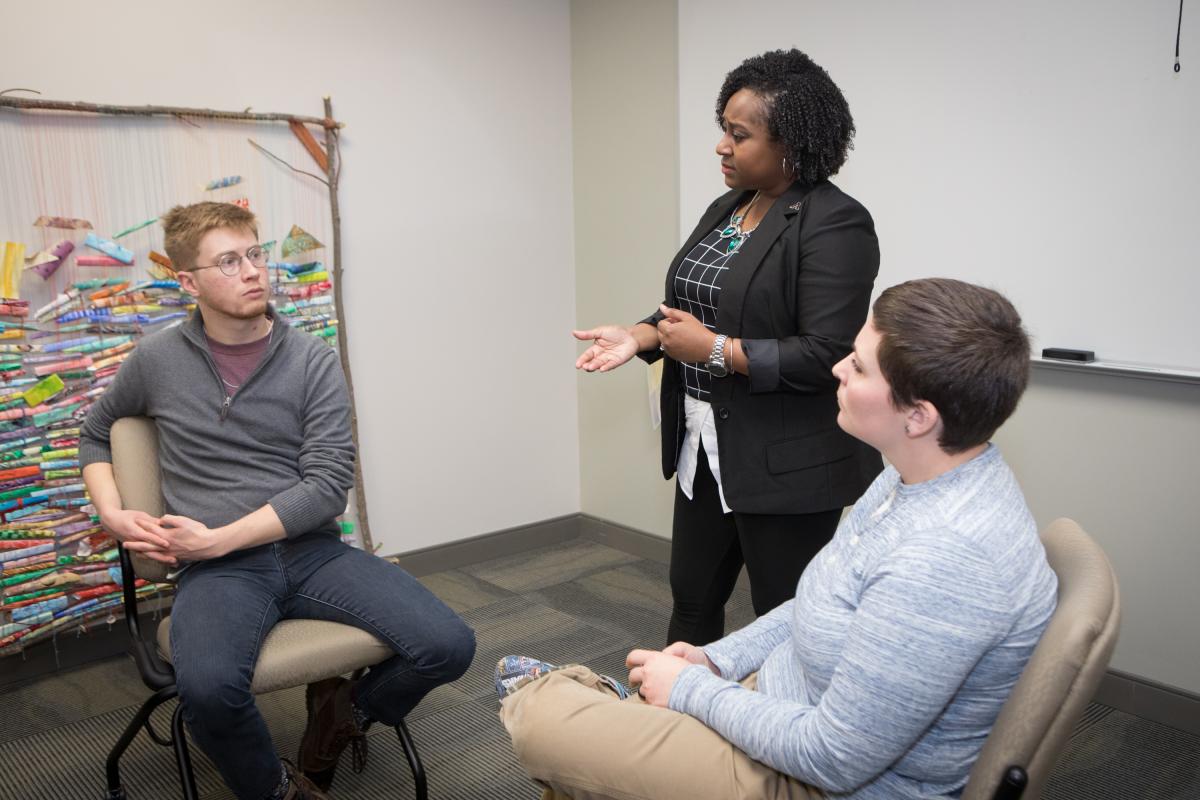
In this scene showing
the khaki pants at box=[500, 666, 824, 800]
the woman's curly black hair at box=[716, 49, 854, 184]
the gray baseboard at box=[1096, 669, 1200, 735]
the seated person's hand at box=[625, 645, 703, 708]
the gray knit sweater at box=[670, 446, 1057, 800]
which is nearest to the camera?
the gray knit sweater at box=[670, 446, 1057, 800]

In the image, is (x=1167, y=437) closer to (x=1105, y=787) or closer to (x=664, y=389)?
(x=1105, y=787)

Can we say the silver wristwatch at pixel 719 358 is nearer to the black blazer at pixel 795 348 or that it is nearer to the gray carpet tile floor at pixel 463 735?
the black blazer at pixel 795 348

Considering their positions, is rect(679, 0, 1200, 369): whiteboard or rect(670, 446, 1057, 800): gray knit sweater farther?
rect(679, 0, 1200, 369): whiteboard

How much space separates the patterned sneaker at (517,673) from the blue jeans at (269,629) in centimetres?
54

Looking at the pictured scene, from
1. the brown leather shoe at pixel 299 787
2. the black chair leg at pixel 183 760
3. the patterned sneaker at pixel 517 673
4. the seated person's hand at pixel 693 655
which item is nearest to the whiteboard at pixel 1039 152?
the seated person's hand at pixel 693 655

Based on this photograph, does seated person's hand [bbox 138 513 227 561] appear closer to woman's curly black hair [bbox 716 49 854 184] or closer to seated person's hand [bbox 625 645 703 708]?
seated person's hand [bbox 625 645 703 708]

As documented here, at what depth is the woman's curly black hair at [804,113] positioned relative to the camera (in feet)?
5.85

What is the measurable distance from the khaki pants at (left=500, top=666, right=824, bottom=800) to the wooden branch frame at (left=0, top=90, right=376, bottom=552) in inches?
66.4

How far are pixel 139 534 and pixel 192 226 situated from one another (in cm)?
63

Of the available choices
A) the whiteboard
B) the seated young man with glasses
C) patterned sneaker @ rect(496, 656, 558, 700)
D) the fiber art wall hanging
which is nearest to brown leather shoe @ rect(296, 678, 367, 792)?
the seated young man with glasses

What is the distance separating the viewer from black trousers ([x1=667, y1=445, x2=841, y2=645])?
181cm

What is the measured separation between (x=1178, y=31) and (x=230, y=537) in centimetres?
227

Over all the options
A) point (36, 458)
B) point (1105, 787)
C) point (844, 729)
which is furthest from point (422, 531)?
point (844, 729)

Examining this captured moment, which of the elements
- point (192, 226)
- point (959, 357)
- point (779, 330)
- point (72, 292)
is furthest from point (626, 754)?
point (72, 292)
